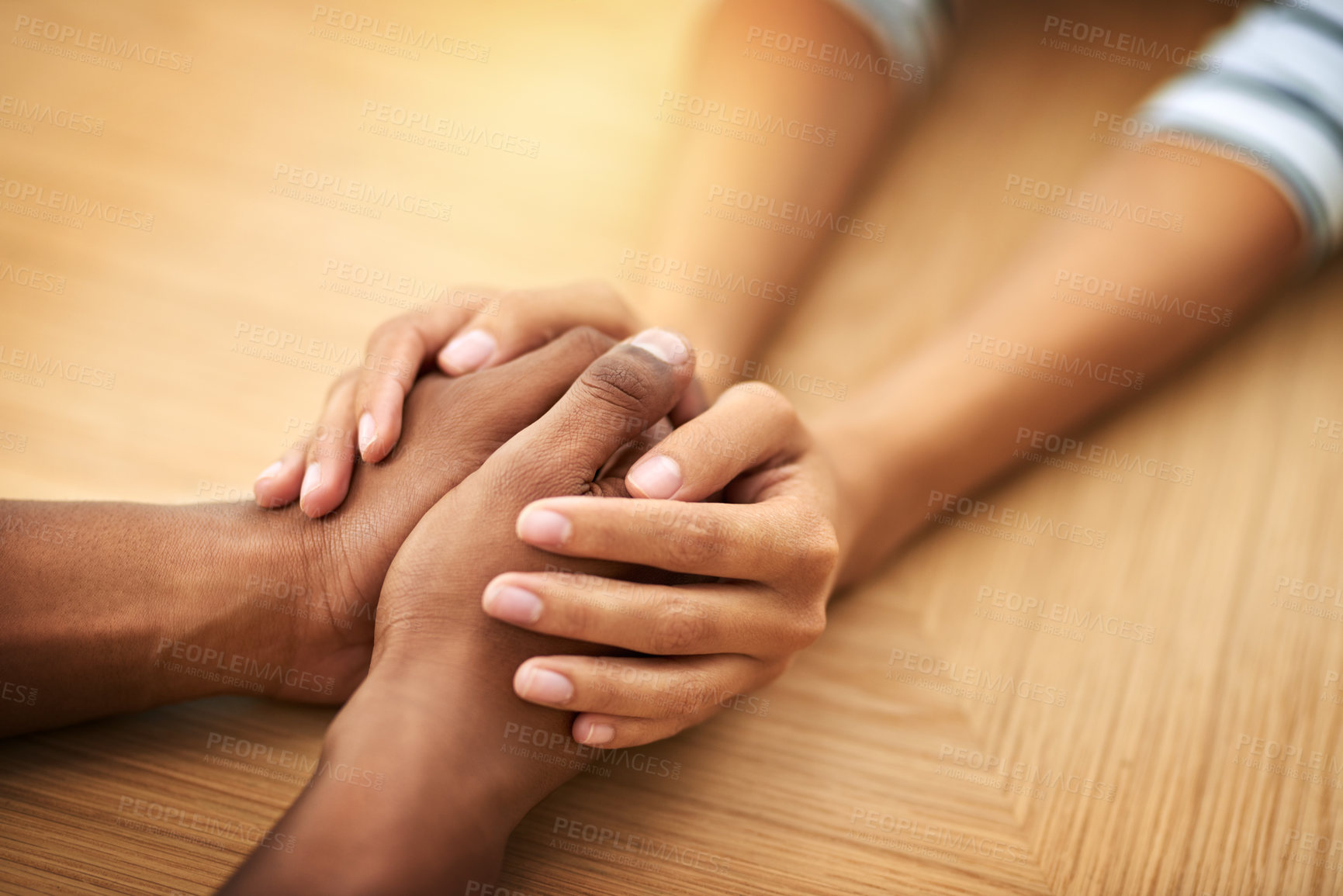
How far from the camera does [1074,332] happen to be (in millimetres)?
920

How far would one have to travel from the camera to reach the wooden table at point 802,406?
675 millimetres

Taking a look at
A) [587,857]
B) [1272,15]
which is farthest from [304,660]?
[1272,15]

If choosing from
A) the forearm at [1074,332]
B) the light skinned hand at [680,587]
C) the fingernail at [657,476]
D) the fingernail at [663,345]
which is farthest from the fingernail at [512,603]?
the forearm at [1074,332]

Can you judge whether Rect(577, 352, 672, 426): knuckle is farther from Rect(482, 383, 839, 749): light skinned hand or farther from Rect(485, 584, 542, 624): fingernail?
Rect(485, 584, 542, 624): fingernail

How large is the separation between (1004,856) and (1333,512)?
573mm

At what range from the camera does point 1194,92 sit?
3.27 feet

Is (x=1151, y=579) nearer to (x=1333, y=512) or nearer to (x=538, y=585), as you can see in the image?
(x=1333, y=512)

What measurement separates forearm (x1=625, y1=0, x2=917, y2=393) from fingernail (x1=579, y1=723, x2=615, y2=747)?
449mm

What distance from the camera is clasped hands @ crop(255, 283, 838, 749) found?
594 millimetres

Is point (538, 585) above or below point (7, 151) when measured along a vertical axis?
below

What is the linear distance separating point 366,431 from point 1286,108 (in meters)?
1.03

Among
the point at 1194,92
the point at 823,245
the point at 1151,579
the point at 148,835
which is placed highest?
the point at 1194,92

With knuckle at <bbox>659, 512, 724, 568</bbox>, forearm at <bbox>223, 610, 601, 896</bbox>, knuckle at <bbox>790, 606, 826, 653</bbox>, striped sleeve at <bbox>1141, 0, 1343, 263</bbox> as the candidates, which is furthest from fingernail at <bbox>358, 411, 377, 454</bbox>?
striped sleeve at <bbox>1141, 0, 1343, 263</bbox>

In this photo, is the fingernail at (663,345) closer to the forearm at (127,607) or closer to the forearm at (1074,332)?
the forearm at (1074,332)
